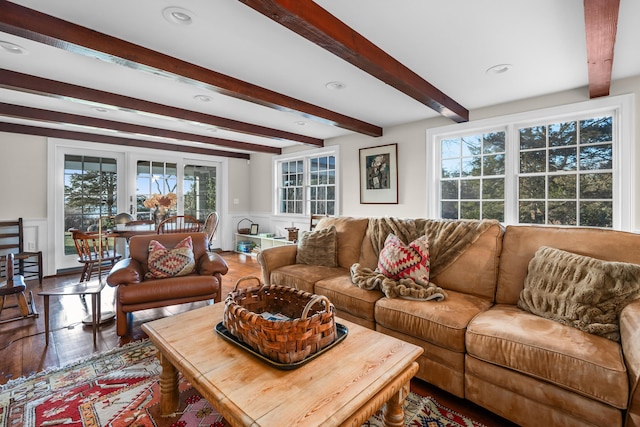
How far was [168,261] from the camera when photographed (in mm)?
2803

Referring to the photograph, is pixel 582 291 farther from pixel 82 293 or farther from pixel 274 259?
pixel 82 293

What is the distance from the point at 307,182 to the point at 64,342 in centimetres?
409

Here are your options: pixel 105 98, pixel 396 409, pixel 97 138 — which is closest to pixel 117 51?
pixel 105 98

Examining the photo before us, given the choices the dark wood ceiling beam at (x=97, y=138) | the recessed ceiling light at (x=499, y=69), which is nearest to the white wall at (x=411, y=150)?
the recessed ceiling light at (x=499, y=69)

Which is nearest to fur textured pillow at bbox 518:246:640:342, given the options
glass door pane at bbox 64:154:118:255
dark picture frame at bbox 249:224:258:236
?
dark picture frame at bbox 249:224:258:236

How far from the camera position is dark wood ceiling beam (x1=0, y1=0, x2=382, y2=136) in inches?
67.8

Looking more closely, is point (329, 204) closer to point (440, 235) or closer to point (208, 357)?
point (440, 235)

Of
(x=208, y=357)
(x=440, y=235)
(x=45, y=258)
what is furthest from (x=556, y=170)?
(x=45, y=258)

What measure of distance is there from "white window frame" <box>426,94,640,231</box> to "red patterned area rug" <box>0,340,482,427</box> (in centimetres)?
258

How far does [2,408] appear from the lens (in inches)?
65.7

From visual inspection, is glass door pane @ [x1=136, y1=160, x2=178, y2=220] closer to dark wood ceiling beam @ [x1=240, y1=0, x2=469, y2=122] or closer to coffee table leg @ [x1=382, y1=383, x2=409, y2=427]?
dark wood ceiling beam @ [x1=240, y1=0, x2=469, y2=122]

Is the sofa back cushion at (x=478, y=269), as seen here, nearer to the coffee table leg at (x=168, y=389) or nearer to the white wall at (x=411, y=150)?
the white wall at (x=411, y=150)

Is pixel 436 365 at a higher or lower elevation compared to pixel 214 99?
lower

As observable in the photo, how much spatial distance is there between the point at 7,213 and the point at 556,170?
23.1 ft
